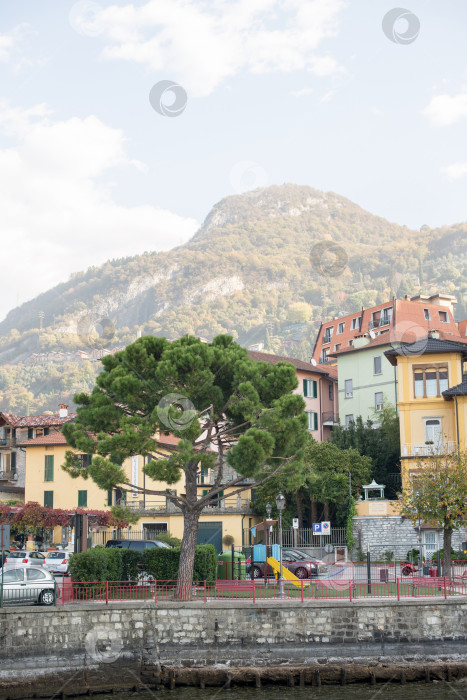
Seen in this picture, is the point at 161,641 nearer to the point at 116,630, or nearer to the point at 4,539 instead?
the point at 116,630

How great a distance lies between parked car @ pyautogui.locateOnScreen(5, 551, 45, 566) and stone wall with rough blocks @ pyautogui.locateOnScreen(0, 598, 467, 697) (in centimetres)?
1319

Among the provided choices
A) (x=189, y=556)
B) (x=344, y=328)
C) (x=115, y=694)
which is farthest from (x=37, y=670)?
(x=344, y=328)

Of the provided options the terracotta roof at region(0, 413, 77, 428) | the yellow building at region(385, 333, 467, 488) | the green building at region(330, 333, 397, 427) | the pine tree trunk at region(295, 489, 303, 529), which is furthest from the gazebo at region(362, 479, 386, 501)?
the terracotta roof at region(0, 413, 77, 428)

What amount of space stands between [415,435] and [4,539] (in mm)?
29825

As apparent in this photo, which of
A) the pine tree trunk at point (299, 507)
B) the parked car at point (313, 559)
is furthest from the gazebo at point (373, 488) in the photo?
the parked car at point (313, 559)

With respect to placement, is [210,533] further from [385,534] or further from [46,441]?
[46,441]

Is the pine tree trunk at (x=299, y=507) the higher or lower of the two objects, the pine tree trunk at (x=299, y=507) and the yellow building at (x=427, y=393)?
the lower

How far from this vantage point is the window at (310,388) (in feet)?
217

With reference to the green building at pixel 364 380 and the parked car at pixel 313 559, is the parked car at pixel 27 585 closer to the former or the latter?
the parked car at pixel 313 559

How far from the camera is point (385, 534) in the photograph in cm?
4509

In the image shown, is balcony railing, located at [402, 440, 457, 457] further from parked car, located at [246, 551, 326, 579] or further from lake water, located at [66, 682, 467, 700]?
lake water, located at [66, 682, 467, 700]

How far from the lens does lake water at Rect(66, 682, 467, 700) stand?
24016 mm

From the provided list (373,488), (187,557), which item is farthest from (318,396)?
(187,557)

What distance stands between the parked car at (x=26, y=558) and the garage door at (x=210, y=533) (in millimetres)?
9382
